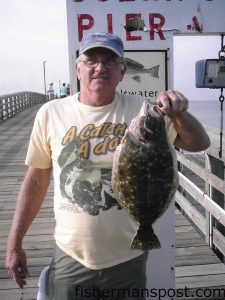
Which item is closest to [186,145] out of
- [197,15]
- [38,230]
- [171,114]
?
[171,114]

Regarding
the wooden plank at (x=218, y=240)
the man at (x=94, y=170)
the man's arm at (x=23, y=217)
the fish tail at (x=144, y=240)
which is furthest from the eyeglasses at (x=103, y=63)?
the wooden plank at (x=218, y=240)

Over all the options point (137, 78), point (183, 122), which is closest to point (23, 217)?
point (183, 122)

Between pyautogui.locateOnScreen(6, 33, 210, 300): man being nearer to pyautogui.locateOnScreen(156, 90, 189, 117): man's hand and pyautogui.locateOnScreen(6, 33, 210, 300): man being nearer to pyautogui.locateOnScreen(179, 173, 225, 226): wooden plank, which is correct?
pyautogui.locateOnScreen(156, 90, 189, 117): man's hand

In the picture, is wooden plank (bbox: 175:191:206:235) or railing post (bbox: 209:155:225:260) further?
wooden plank (bbox: 175:191:206:235)

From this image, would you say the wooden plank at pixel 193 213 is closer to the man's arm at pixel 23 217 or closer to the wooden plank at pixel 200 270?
the wooden plank at pixel 200 270

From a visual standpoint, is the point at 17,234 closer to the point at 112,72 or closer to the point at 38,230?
the point at 112,72

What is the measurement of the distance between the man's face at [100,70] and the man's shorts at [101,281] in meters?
1.00

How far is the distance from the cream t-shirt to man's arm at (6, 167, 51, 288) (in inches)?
9.5

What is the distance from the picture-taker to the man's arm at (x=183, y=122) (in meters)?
1.93

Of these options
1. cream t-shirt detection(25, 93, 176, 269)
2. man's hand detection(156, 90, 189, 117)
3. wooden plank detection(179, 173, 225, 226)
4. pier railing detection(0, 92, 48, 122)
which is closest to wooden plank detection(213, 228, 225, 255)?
wooden plank detection(179, 173, 225, 226)

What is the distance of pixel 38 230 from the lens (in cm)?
577

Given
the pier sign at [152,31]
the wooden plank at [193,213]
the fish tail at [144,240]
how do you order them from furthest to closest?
the wooden plank at [193,213] → the pier sign at [152,31] → the fish tail at [144,240]

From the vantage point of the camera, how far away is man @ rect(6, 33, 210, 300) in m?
2.33

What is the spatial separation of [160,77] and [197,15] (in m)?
0.57
